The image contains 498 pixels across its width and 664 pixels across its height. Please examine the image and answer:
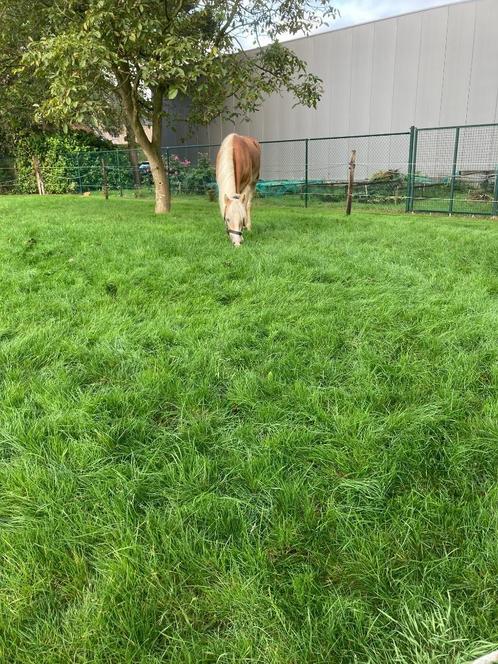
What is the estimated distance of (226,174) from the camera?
7.19 meters

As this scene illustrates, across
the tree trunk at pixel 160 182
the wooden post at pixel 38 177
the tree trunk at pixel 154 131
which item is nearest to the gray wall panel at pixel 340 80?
the tree trunk at pixel 154 131

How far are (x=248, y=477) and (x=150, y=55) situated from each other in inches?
304

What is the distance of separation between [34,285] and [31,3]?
7.31m

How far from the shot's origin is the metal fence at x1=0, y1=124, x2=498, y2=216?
39.6ft

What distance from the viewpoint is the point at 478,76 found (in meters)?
13.9

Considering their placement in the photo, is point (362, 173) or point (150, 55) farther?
point (362, 173)

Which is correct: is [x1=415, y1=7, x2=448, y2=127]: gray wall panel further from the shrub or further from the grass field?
the grass field

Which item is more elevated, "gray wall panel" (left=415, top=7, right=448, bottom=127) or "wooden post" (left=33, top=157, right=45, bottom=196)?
"gray wall panel" (left=415, top=7, right=448, bottom=127)

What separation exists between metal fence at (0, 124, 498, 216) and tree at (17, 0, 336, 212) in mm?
3663

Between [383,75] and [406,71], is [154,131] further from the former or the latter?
[406,71]

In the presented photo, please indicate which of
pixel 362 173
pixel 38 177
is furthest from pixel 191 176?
pixel 38 177

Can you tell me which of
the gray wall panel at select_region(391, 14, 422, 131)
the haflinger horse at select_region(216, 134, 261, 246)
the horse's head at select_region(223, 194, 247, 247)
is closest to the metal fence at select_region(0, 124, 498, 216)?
the gray wall panel at select_region(391, 14, 422, 131)

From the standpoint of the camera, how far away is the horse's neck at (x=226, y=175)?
6.93 metres

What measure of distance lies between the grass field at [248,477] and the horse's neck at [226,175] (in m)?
3.34
